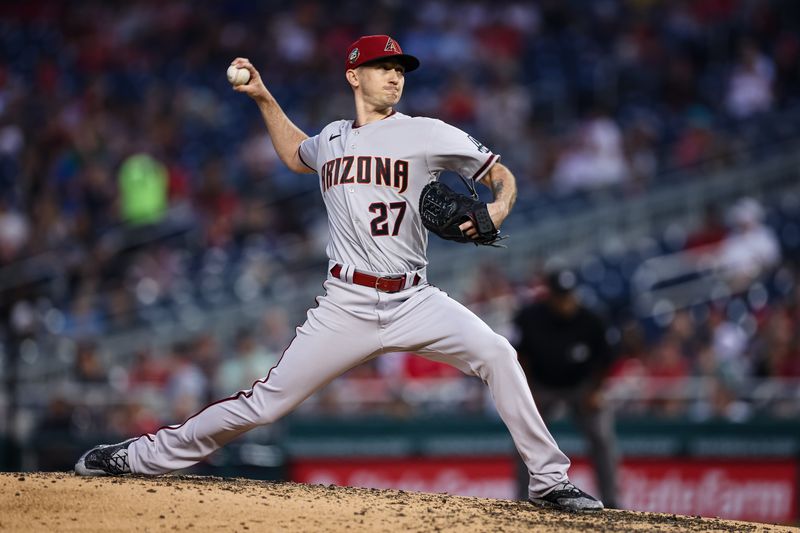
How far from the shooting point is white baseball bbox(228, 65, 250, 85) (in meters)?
5.39

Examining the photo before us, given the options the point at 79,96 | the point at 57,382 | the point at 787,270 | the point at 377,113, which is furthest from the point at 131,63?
the point at 377,113

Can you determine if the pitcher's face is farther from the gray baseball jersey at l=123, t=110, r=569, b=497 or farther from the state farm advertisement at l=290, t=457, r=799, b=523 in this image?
the state farm advertisement at l=290, t=457, r=799, b=523

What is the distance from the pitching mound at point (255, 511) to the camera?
4797mm

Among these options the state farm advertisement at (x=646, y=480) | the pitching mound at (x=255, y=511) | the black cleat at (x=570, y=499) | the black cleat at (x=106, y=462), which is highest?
the state farm advertisement at (x=646, y=480)

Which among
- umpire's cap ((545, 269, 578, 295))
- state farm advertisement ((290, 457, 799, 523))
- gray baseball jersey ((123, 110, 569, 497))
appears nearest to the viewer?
gray baseball jersey ((123, 110, 569, 497))

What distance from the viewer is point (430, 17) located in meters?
16.3

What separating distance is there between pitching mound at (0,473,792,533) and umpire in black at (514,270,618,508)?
248 centimetres

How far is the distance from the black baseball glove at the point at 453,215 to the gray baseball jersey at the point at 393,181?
0.19m

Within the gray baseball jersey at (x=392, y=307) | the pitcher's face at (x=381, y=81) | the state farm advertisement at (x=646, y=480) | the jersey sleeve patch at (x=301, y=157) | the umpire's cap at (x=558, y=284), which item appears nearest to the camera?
the gray baseball jersey at (x=392, y=307)

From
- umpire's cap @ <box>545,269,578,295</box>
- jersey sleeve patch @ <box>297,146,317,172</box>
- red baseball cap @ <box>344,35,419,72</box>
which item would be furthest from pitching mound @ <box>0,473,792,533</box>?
umpire's cap @ <box>545,269,578,295</box>

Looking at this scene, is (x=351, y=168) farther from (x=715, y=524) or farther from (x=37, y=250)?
(x=37, y=250)

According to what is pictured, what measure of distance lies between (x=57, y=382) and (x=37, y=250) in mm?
2119

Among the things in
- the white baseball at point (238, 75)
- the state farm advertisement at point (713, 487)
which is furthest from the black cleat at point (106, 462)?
the state farm advertisement at point (713, 487)

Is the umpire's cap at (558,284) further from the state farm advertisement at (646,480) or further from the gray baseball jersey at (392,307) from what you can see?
the gray baseball jersey at (392,307)
